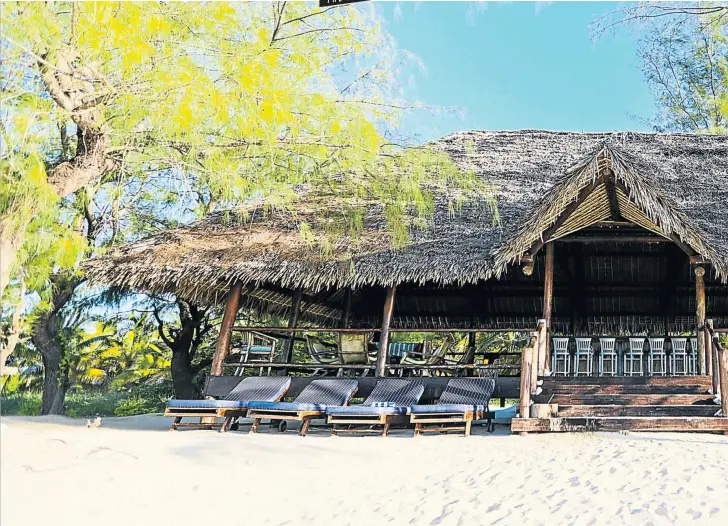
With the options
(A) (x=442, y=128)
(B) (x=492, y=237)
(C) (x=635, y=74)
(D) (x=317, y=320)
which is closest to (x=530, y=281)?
(B) (x=492, y=237)

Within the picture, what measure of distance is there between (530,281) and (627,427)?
160 inches

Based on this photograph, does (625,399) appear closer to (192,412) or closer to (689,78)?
(192,412)

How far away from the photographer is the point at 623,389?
743 centimetres

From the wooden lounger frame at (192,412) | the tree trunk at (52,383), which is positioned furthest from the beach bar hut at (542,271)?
the tree trunk at (52,383)

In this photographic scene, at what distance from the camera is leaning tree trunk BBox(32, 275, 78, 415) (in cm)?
1170

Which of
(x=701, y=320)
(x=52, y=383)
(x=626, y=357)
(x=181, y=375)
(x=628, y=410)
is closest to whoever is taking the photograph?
(x=628, y=410)

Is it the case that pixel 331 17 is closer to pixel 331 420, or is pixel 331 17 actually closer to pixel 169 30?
pixel 169 30

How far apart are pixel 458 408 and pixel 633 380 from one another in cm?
178

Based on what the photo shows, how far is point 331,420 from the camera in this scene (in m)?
7.32

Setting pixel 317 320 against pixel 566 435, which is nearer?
pixel 566 435

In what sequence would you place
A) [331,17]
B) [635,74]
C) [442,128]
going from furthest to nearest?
[635,74], [331,17], [442,128]

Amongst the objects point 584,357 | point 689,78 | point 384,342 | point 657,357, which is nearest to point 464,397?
point 384,342

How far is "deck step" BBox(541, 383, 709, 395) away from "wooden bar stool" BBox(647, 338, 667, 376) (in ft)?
6.34

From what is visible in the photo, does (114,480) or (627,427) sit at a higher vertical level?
(627,427)
